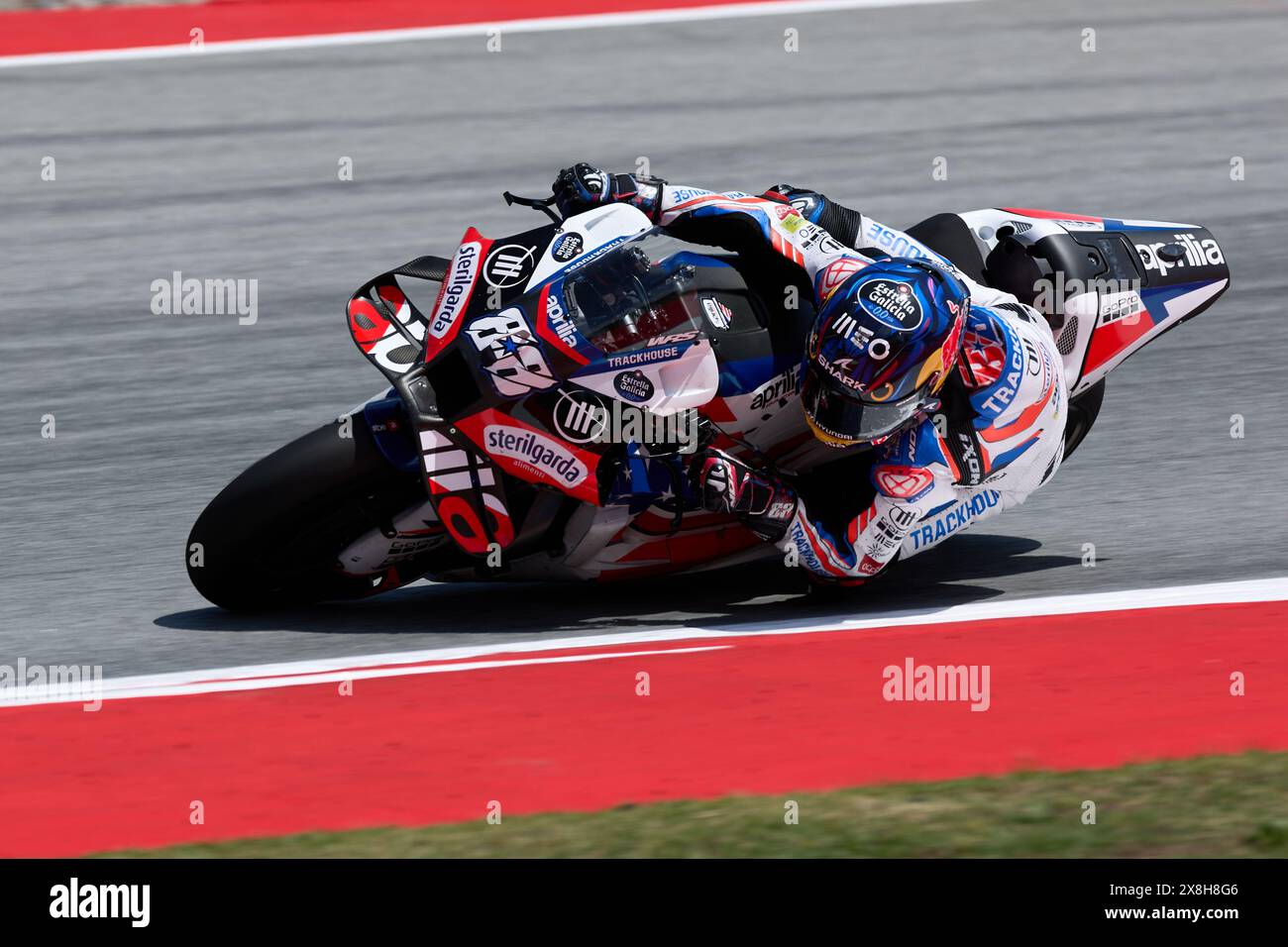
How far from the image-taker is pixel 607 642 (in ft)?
23.7

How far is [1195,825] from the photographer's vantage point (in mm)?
5395

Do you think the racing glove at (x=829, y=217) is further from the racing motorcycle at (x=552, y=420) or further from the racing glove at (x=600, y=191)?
the racing glove at (x=600, y=191)

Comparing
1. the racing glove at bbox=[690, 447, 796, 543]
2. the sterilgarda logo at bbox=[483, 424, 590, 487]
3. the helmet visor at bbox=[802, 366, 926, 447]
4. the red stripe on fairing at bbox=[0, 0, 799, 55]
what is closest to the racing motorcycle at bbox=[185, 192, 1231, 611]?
the sterilgarda logo at bbox=[483, 424, 590, 487]

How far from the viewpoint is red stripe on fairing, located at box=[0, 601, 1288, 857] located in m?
5.92

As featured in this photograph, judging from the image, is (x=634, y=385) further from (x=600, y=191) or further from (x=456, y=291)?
(x=600, y=191)

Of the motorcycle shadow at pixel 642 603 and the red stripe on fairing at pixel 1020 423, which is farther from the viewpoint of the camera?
the motorcycle shadow at pixel 642 603

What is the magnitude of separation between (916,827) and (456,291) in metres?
2.60

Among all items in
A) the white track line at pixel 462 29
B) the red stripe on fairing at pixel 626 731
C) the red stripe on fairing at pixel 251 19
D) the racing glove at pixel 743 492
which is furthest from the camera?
the red stripe on fairing at pixel 251 19

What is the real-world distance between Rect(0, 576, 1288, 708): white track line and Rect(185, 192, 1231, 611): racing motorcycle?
30 centimetres

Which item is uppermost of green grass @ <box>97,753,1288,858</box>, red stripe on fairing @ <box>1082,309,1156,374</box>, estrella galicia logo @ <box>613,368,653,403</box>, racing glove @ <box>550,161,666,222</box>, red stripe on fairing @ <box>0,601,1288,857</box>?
racing glove @ <box>550,161,666,222</box>

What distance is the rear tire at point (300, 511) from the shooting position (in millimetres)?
6996

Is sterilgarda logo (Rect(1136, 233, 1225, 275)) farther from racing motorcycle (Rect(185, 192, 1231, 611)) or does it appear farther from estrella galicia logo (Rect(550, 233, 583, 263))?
estrella galicia logo (Rect(550, 233, 583, 263))

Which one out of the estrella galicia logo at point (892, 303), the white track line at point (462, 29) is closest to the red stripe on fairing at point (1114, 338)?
the estrella galicia logo at point (892, 303)

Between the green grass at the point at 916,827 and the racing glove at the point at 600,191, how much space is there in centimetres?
254
